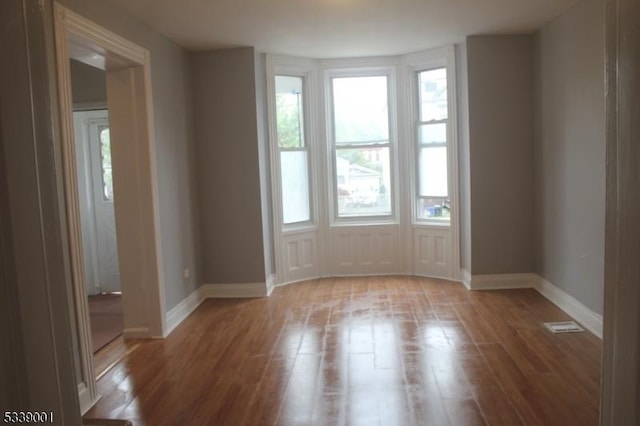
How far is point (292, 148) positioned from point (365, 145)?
956 millimetres

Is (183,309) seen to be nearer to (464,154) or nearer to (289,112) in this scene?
(289,112)

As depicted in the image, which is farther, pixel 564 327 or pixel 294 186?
pixel 294 186

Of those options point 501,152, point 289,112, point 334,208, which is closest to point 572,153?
point 501,152

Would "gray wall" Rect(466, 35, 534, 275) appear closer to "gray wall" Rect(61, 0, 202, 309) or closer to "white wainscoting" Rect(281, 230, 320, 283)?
"white wainscoting" Rect(281, 230, 320, 283)

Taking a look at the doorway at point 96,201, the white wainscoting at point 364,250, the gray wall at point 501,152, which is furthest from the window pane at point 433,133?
the doorway at point 96,201

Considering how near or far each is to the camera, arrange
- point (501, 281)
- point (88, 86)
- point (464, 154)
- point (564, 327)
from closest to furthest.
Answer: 1. point (564, 327)
2. point (501, 281)
3. point (464, 154)
4. point (88, 86)

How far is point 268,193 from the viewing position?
19.1ft

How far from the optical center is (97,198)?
6043mm

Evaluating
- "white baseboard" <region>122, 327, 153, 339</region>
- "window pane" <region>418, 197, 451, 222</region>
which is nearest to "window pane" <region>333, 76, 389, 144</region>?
"window pane" <region>418, 197, 451, 222</region>

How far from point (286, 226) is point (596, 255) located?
3402mm

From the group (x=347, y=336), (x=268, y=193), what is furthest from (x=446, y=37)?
(x=347, y=336)

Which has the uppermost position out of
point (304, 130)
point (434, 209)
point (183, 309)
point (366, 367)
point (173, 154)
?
point (304, 130)

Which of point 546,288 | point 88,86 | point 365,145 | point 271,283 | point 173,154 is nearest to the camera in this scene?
point 173,154

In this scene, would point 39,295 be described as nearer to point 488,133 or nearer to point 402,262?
point 488,133
